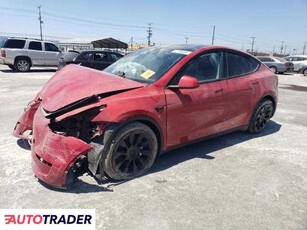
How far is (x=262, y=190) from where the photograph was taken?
3.48 metres

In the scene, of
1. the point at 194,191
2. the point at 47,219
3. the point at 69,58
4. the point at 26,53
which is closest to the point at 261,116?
the point at 194,191

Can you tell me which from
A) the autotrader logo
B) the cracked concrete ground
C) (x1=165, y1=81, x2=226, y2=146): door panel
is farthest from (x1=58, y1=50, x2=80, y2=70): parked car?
the autotrader logo

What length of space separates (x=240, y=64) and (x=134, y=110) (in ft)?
8.21

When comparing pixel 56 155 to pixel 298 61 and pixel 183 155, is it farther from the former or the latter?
pixel 298 61

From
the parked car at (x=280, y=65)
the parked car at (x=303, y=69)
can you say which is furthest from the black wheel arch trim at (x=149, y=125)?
the parked car at (x=303, y=69)

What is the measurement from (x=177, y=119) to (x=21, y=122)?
227cm

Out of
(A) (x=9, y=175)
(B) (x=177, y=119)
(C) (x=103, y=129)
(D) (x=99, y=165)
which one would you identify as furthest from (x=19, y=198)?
(B) (x=177, y=119)

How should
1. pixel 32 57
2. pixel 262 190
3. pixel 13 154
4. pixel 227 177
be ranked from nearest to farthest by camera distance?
1. pixel 262 190
2. pixel 227 177
3. pixel 13 154
4. pixel 32 57

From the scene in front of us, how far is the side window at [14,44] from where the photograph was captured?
1614 cm

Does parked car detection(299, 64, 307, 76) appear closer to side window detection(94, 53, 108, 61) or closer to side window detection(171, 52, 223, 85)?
side window detection(94, 53, 108, 61)

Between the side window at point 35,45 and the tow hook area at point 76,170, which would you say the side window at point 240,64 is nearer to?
the tow hook area at point 76,170

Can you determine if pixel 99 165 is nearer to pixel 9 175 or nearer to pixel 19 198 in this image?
pixel 19 198

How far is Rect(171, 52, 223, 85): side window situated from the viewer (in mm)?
4010

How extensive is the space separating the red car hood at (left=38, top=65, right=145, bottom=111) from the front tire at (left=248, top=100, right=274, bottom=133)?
2.63m
